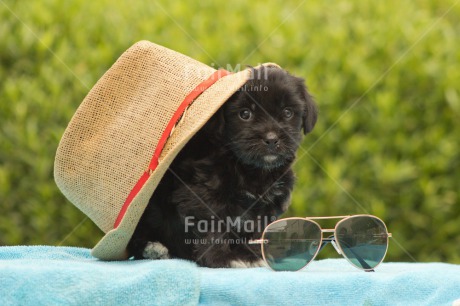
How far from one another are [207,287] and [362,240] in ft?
2.86

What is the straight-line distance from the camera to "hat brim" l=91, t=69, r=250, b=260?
2.82 metres

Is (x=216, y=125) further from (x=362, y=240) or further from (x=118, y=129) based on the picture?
(x=362, y=240)

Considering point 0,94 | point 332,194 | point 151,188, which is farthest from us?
point 0,94

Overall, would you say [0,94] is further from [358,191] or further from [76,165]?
[358,191]

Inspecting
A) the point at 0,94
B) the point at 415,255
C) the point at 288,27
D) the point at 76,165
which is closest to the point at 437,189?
the point at 415,255

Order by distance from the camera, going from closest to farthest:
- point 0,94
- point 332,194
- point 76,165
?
point 76,165, point 332,194, point 0,94

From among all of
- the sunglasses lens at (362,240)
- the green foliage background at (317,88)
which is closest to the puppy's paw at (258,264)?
the sunglasses lens at (362,240)

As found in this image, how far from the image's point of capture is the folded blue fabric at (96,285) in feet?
7.45

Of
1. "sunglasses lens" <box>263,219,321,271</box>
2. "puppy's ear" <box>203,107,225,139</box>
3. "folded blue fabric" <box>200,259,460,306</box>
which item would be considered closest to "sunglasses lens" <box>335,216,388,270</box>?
"sunglasses lens" <box>263,219,321,271</box>

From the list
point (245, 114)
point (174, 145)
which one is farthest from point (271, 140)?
point (174, 145)

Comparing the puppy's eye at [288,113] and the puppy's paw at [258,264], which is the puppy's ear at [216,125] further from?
the puppy's paw at [258,264]

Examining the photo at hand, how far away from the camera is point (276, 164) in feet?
9.98

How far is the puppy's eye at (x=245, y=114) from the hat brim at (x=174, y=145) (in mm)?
141

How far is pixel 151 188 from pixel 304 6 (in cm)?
263
